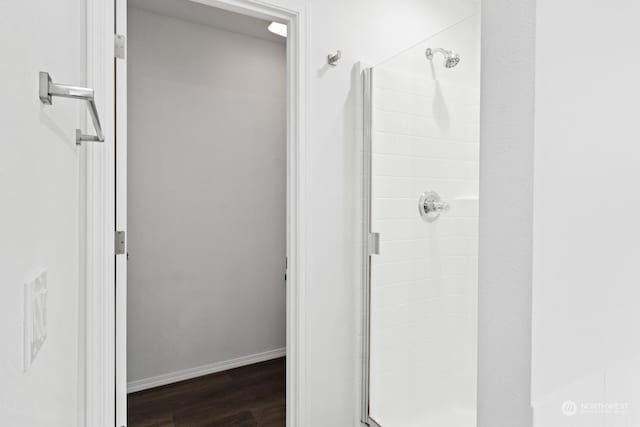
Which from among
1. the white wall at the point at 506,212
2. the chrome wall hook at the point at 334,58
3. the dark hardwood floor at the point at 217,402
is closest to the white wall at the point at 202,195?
the dark hardwood floor at the point at 217,402

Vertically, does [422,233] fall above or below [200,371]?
above

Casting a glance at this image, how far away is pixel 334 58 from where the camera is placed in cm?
171

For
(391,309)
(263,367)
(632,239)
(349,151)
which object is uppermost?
(349,151)

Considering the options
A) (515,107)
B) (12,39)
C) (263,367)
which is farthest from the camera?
(263,367)

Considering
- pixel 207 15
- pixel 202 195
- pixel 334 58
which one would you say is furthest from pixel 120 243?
pixel 207 15

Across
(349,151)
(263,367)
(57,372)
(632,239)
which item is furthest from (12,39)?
(263,367)

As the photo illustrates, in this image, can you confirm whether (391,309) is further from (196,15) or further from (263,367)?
(196,15)

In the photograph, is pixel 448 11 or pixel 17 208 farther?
pixel 448 11

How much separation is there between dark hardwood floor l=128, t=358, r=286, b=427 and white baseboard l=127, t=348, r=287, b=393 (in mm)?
40

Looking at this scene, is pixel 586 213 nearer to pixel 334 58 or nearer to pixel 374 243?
pixel 374 243

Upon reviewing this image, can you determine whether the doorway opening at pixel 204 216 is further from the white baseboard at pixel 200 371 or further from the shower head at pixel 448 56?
the shower head at pixel 448 56

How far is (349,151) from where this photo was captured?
181cm

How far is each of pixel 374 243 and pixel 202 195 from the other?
144 cm

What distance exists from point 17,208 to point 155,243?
2.19 metres
